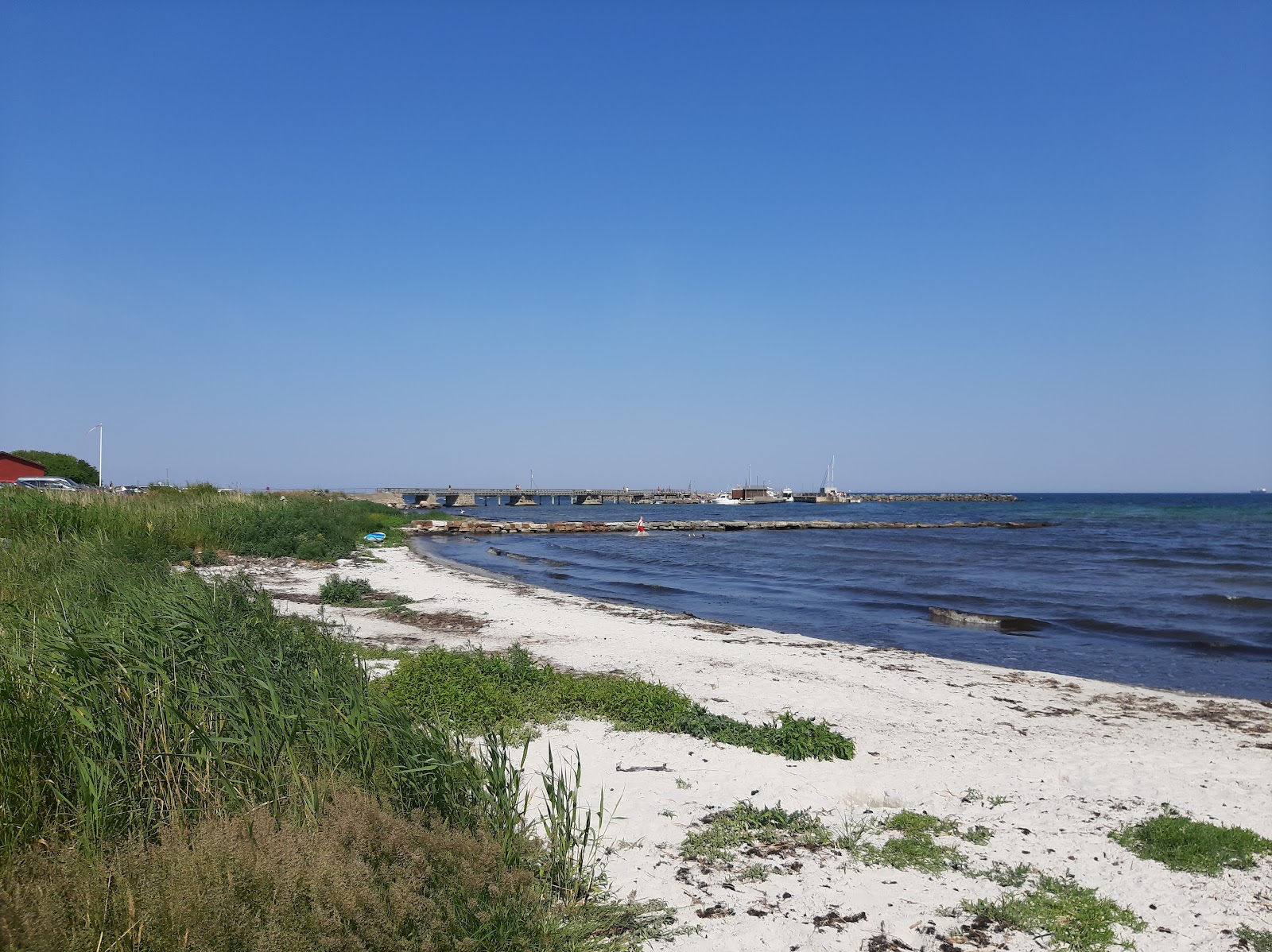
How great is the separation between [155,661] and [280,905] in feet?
7.45

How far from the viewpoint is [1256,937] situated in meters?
4.35

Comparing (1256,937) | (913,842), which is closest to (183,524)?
(913,842)

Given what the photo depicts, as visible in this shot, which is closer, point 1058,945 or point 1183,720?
point 1058,945

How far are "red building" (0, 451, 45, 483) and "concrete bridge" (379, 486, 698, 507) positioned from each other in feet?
151

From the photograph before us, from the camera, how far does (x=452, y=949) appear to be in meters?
3.18

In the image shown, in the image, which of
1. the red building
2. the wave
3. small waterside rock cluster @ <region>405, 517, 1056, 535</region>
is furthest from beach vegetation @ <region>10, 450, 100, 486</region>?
the wave

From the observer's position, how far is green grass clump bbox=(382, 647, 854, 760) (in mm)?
7375

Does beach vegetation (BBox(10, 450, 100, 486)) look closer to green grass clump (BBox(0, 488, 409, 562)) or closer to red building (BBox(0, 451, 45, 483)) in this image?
red building (BBox(0, 451, 45, 483))

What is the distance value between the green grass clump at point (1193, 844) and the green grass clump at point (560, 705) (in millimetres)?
2415

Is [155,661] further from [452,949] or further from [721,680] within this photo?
[721,680]

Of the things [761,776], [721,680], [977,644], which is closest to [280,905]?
[761,776]

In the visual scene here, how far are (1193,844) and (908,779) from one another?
209 centimetres

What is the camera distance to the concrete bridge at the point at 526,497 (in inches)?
3841

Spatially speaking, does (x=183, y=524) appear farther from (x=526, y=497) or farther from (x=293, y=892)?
(x=526, y=497)
